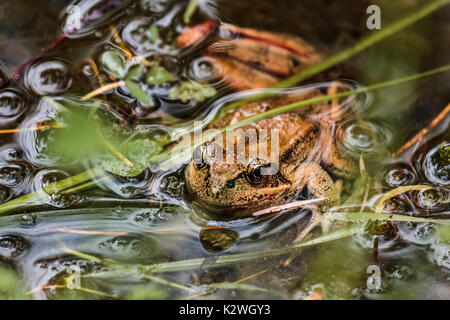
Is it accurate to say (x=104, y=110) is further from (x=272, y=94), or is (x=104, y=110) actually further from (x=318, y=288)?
(x=318, y=288)

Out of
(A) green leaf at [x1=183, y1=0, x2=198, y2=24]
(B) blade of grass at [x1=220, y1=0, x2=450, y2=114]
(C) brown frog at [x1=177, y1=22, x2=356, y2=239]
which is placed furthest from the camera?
(A) green leaf at [x1=183, y1=0, x2=198, y2=24]

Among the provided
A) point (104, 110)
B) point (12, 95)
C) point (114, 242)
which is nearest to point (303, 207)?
point (114, 242)

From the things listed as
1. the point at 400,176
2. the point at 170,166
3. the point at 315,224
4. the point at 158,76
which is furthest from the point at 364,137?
the point at 158,76

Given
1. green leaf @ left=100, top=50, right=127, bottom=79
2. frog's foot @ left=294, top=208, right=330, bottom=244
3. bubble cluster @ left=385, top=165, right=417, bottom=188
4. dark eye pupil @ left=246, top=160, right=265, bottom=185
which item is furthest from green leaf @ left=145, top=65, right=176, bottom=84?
bubble cluster @ left=385, top=165, right=417, bottom=188

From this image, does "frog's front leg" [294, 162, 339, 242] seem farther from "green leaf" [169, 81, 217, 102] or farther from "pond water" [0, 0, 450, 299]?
"green leaf" [169, 81, 217, 102]

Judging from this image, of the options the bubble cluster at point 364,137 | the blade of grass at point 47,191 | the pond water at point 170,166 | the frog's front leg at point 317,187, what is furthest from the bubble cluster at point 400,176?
the blade of grass at point 47,191

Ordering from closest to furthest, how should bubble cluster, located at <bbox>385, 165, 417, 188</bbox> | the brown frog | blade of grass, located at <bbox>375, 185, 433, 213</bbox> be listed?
the brown frog < blade of grass, located at <bbox>375, 185, 433, 213</bbox> < bubble cluster, located at <bbox>385, 165, 417, 188</bbox>

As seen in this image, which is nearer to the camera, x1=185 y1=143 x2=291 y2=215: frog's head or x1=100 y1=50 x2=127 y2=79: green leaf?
x1=185 y1=143 x2=291 y2=215: frog's head
